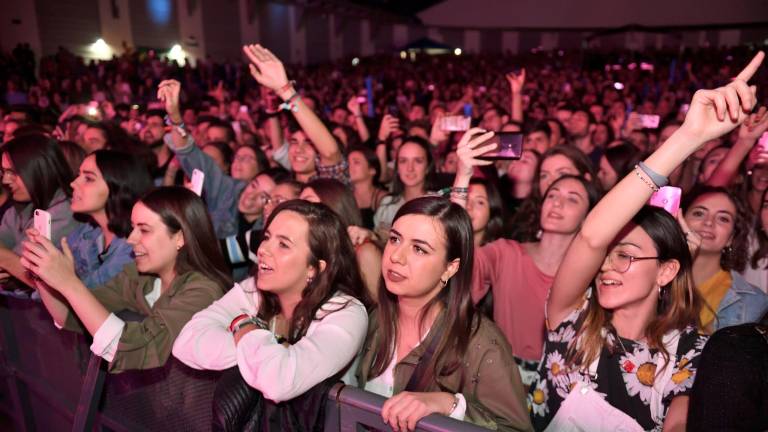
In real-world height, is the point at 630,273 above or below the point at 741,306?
above

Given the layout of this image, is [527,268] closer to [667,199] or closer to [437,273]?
[667,199]

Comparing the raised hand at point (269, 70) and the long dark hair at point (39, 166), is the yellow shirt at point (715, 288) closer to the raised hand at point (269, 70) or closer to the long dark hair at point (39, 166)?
the raised hand at point (269, 70)

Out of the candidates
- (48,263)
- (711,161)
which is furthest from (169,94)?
(711,161)

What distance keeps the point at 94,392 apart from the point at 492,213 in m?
2.28

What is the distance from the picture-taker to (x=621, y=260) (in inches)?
80.9

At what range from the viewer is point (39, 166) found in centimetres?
352

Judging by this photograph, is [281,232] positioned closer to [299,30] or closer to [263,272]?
[263,272]

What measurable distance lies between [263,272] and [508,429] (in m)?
0.99

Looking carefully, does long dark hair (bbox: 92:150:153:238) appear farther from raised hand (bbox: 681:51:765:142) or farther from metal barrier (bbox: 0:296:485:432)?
raised hand (bbox: 681:51:765:142)

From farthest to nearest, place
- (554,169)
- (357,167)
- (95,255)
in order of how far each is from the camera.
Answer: (357,167) < (554,169) < (95,255)

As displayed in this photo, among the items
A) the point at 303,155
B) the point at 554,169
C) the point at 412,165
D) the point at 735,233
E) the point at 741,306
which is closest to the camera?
the point at 741,306

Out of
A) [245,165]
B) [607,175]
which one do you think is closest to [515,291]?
[607,175]

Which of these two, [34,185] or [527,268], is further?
[34,185]

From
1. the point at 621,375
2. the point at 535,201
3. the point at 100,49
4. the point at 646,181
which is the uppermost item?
the point at 100,49
